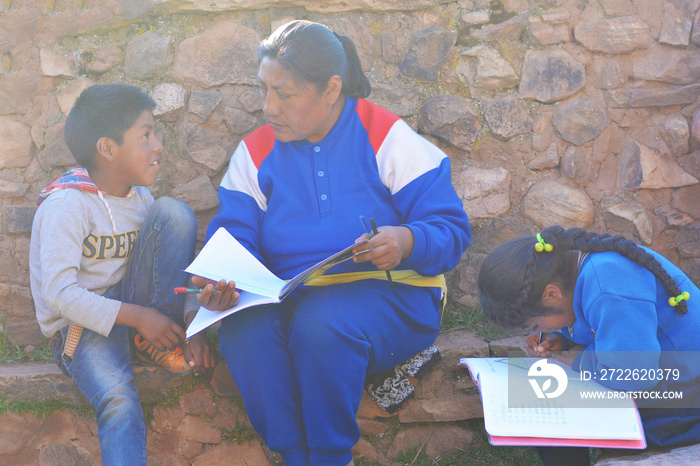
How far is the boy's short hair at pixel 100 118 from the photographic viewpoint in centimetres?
204

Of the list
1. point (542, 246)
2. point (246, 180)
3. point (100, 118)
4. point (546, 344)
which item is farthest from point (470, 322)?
point (100, 118)

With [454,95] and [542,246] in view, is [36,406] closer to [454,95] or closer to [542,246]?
[542,246]

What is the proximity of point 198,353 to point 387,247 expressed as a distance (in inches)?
30.9

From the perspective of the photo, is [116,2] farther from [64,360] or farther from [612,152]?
[612,152]

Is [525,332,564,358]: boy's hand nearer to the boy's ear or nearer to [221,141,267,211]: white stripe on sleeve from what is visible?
[221,141,267,211]: white stripe on sleeve

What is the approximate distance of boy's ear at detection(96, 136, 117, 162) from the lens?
6.64 feet

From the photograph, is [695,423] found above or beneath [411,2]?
beneath

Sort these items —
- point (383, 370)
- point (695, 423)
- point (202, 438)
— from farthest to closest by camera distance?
point (202, 438) < point (383, 370) < point (695, 423)

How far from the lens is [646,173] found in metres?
2.38

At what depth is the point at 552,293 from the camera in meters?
1.73

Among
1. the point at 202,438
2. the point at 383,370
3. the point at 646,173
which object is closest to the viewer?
the point at 383,370

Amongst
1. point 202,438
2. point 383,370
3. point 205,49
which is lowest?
point 202,438

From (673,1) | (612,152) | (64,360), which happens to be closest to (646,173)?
(612,152)

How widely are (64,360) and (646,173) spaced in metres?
2.26
